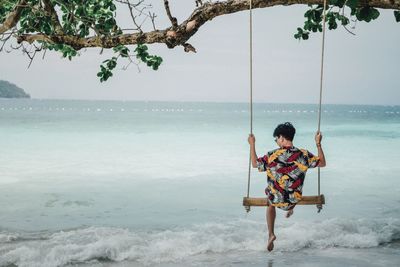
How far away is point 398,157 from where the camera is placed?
23.0 m

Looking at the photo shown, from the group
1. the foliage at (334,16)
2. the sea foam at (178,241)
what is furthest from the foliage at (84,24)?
the sea foam at (178,241)

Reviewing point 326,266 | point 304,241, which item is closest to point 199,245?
point 304,241

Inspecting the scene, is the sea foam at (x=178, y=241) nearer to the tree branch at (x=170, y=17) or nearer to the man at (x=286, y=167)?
the man at (x=286, y=167)

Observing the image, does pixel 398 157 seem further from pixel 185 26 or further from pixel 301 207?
pixel 185 26

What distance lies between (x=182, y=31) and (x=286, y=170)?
1.51 meters

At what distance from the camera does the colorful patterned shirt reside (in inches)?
157

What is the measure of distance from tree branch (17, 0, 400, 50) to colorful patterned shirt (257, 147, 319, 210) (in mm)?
1214

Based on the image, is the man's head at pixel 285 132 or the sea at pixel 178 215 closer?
the man's head at pixel 285 132

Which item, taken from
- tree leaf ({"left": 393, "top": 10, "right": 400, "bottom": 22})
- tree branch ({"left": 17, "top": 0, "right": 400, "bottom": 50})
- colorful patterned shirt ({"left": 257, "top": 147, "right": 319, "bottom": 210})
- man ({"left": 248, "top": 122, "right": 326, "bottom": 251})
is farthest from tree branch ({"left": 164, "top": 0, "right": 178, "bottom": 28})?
tree leaf ({"left": 393, "top": 10, "right": 400, "bottom": 22})

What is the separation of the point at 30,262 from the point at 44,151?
A: 18.6m

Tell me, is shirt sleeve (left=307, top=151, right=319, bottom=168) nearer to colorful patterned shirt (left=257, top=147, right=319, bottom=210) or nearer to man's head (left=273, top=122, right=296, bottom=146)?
colorful patterned shirt (left=257, top=147, right=319, bottom=210)

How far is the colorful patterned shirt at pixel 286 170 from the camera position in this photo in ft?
13.1

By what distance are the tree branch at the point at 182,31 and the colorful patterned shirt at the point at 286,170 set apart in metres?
1.21

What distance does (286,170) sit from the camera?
4031 mm
